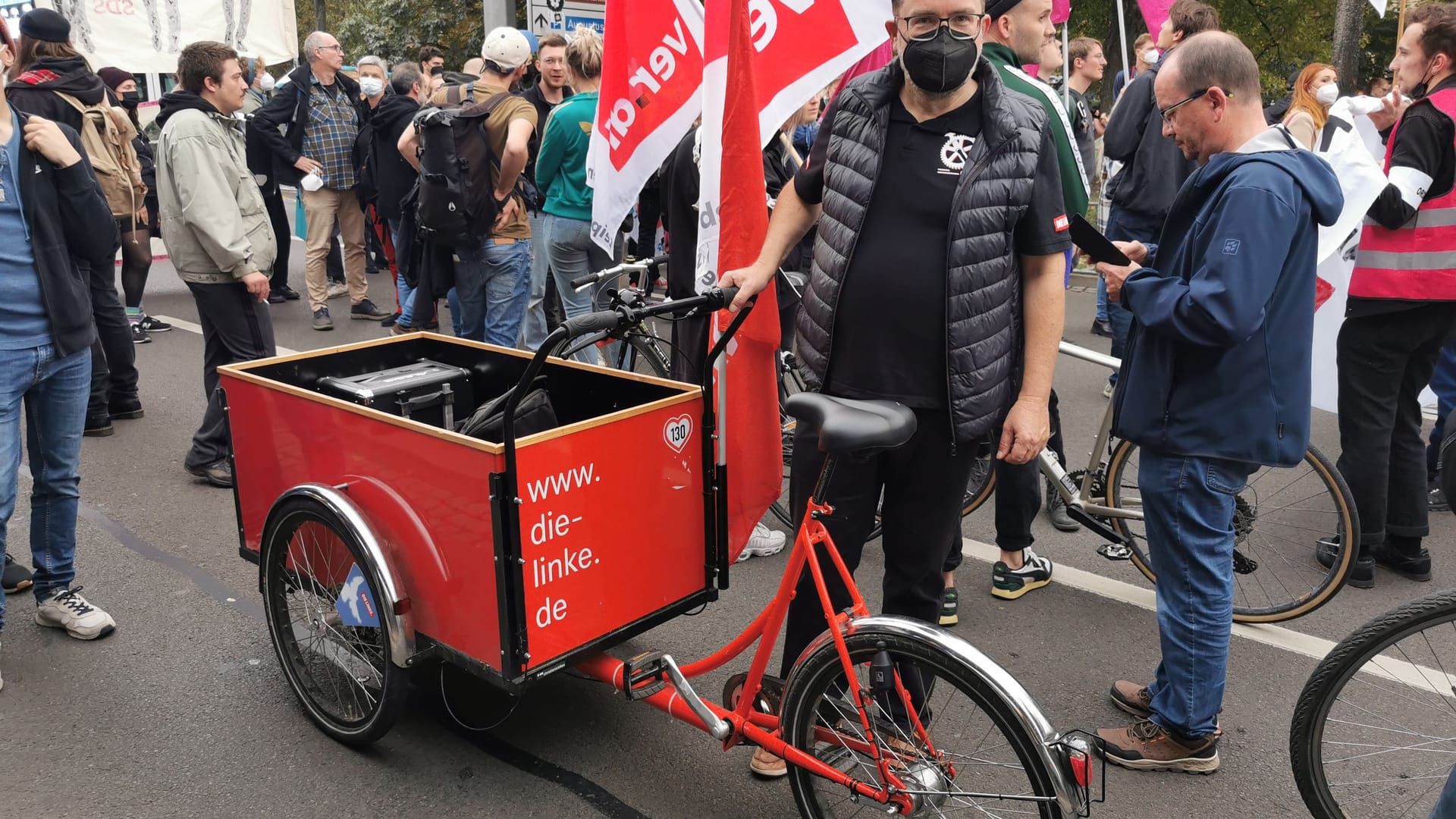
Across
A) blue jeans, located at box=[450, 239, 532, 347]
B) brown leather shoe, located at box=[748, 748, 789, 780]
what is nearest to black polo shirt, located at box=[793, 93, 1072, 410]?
brown leather shoe, located at box=[748, 748, 789, 780]

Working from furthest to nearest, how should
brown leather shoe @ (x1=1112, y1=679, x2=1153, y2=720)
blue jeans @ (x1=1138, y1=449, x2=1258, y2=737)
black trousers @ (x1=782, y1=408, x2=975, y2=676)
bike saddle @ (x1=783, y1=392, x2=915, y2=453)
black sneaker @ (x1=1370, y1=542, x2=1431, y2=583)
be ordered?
black sneaker @ (x1=1370, y1=542, x2=1431, y2=583) < brown leather shoe @ (x1=1112, y1=679, x2=1153, y2=720) < blue jeans @ (x1=1138, y1=449, x2=1258, y2=737) < black trousers @ (x1=782, y1=408, x2=975, y2=676) < bike saddle @ (x1=783, y1=392, x2=915, y2=453)

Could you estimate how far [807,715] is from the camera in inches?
103

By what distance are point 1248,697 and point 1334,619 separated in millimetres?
795

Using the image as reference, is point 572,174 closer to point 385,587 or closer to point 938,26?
point 385,587

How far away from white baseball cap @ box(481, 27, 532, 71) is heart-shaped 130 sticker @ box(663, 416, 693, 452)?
4.38 metres

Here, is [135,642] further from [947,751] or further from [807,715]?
[947,751]

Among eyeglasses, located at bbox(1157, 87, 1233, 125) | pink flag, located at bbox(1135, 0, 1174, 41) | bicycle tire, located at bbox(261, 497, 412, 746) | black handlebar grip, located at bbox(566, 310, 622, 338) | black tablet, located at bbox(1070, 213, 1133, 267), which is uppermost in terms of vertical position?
pink flag, located at bbox(1135, 0, 1174, 41)

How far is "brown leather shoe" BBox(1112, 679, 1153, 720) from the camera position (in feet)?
11.1

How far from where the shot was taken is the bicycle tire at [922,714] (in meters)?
2.26

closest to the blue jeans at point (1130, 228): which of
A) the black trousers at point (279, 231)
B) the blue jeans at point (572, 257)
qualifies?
the blue jeans at point (572, 257)

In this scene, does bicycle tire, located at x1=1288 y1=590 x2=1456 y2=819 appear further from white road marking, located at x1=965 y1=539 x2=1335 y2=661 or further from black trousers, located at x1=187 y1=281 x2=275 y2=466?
black trousers, located at x1=187 y1=281 x2=275 y2=466

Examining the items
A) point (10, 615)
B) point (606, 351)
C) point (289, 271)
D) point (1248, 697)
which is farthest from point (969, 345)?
point (289, 271)

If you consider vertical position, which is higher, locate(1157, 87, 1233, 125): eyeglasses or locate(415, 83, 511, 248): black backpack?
locate(1157, 87, 1233, 125): eyeglasses

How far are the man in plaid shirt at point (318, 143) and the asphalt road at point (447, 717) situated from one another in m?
4.51
